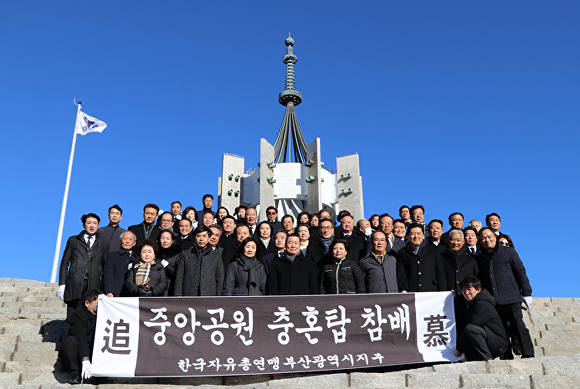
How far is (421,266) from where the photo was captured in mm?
5992

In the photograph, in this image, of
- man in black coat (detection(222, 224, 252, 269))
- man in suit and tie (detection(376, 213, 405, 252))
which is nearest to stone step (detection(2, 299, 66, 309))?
man in black coat (detection(222, 224, 252, 269))

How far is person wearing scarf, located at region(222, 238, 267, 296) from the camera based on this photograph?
5852 mm

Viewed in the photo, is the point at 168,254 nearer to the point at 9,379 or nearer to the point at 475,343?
the point at 9,379

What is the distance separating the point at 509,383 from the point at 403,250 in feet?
6.61

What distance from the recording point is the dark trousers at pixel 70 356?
495 cm

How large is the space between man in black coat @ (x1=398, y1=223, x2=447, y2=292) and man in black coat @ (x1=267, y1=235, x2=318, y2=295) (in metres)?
1.20

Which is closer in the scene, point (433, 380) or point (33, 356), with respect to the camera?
point (433, 380)

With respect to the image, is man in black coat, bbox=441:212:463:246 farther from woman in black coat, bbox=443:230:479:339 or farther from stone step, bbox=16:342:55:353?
stone step, bbox=16:342:55:353

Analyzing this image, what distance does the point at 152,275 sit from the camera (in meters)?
5.70

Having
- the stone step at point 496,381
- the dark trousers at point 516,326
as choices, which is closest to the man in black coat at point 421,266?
the dark trousers at point 516,326

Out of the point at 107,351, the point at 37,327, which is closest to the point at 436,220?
the point at 107,351

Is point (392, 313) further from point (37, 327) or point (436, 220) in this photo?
point (37, 327)

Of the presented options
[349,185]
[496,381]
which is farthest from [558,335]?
[349,185]

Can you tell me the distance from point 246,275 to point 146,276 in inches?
46.6
